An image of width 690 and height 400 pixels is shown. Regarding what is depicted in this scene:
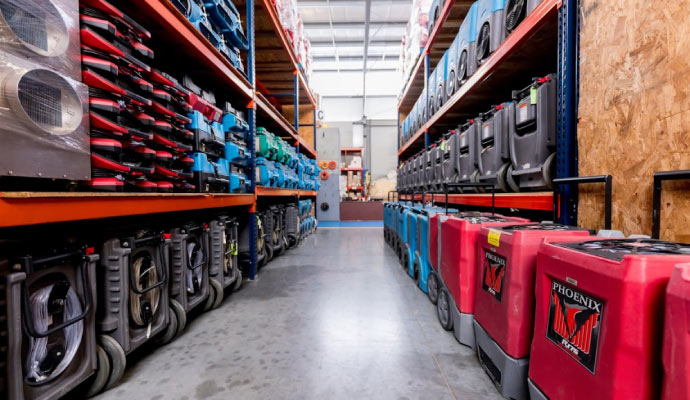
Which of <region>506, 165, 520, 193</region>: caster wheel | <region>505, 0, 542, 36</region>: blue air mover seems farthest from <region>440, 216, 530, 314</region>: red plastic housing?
<region>505, 0, 542, 36</region>: blue air mover

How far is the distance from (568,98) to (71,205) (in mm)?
1955

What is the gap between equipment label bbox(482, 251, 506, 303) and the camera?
3.63ft

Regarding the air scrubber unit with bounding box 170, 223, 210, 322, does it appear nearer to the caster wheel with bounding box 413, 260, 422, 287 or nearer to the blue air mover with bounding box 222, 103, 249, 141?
the blue air mover with bounding box 222, 103, 249, 141

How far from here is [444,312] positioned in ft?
5.63

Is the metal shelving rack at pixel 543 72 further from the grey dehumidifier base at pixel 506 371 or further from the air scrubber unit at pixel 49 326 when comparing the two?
the air scrubber unit at pixel 49 326

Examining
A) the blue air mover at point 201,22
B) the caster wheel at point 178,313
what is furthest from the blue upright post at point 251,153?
the caster wheel at point 178,313

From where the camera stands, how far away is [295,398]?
1.12 metres

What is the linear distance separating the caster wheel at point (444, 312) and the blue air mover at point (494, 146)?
80 cm

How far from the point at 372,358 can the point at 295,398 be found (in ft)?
1.32

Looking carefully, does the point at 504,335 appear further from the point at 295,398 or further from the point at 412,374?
the point at 295,398

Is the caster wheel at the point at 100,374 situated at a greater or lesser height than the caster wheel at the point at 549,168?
lesser

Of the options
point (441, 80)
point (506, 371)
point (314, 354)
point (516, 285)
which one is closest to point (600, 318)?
point (516, 285)

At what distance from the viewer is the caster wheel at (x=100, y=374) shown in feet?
3.74

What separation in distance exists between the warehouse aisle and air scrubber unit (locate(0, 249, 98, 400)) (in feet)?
0.67
